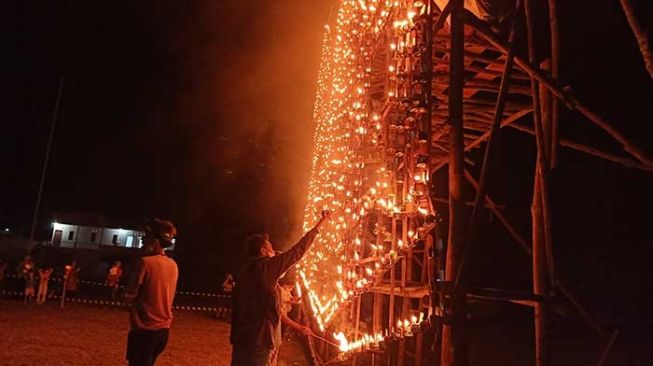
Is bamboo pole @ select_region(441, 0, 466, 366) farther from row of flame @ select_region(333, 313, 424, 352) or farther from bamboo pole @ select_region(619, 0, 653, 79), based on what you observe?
bamboo pole @ select_region(619, 0, 653, 79)

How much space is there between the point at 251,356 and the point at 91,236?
4314cm

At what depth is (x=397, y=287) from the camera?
5.14 metres

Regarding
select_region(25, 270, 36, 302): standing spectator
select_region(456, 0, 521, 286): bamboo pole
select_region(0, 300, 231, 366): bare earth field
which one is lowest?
select_region(0, 300, 231, 366): bare earth field

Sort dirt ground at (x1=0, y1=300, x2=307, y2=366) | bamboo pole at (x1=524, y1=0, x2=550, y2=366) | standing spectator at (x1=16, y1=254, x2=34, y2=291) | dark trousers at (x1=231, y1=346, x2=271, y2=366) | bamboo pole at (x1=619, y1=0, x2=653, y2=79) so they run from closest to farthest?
bamboo pole at (x1=619, y1=0, x2=653, y2=79) < bamboo pole at (x1=524, y1=0, x2=550, y2=366) < dark trousers at (x1=231, y1=346, x2=271, y2=366) < dirt ground at (x1=0, y1=300, x2=307, y2=366) < standing spectator at (x1=16, y1=254, x2=34, y2=291)

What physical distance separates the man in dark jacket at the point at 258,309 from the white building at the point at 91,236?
130ft

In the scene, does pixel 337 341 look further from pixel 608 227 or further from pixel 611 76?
pixel 608 227

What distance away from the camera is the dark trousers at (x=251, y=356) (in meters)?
3.46

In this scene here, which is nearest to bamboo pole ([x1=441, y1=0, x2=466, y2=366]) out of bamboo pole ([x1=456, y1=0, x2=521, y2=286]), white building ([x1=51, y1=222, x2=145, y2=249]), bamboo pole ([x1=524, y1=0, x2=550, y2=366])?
bamboo pole ([x1=456, y1=0, x2=521, y2=286])

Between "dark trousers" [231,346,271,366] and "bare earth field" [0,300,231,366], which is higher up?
"dark trousers" [231,346,271,366]

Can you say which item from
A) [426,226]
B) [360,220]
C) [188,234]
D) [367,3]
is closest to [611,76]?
[367,3]

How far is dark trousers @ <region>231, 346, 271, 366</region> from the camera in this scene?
346cm

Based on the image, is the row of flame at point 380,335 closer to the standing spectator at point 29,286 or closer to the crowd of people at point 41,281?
the crowd of people at point 41,281

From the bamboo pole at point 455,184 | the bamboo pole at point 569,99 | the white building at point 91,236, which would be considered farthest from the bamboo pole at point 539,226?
the white building at point 91,236

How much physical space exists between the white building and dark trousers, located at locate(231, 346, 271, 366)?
39592 mm
